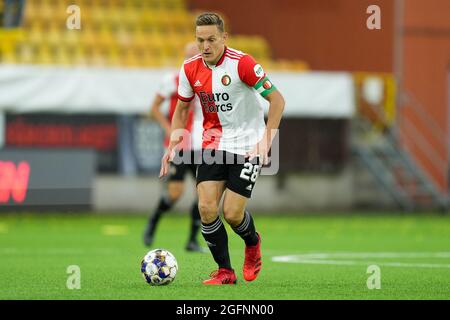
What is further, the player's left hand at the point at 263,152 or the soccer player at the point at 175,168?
the soccer player at the point at 175,168

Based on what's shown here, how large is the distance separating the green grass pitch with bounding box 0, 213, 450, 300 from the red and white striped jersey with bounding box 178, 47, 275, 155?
1145 millimetres

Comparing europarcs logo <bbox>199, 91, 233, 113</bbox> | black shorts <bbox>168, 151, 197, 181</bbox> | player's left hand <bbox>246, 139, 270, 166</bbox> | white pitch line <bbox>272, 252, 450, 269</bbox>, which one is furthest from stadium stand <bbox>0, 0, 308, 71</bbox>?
player's left hand <bbox>246, 139, 270, 166</bbox>

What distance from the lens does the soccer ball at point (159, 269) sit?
861 cm

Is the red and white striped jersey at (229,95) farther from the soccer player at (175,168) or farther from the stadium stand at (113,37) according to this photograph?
the stadium stand at (113,37)

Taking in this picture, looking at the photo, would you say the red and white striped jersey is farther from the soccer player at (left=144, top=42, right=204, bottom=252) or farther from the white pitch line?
the soccer player at (left=144, top=42, right=204, bottom=252)

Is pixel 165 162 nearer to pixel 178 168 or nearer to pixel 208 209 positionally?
pixel 208 209

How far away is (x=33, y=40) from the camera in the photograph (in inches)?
861

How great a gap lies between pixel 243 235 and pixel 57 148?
440 inches

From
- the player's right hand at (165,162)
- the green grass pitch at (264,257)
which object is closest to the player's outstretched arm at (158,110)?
the green grass pitch at (264,257)

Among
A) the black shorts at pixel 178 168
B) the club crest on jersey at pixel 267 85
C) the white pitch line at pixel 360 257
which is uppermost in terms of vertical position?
the club crest on jersey at pixel 267 85

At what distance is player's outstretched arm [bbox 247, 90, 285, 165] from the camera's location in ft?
28.0

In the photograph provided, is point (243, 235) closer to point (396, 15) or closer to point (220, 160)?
point (220, 160)

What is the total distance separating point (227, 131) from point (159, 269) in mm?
1194

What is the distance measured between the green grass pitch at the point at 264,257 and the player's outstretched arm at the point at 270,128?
Answer: 1.01 meters
